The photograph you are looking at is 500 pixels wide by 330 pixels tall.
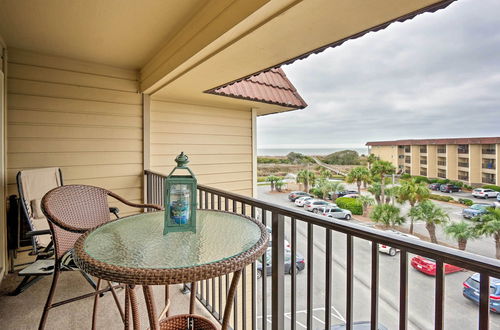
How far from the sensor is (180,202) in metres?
1.32

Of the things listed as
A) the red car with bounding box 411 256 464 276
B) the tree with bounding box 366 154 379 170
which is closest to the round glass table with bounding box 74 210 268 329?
the red car with bounding box 411 256 464 276

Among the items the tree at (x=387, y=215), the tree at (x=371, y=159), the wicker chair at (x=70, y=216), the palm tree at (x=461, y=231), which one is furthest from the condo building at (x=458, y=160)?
the wicker chair at (x=70, y=216)

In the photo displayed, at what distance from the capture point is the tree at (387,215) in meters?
5.92

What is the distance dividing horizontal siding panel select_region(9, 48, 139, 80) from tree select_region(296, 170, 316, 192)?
4.14m

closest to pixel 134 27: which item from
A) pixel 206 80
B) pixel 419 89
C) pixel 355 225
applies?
pixel 206 80

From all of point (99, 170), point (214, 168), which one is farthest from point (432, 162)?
point (99, 170)

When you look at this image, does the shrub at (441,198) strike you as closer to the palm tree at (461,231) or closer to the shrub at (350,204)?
the palm tree at (461,231)

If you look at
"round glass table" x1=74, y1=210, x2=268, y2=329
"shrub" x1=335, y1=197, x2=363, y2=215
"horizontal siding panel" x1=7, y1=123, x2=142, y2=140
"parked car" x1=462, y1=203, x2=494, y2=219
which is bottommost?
"shrub" x1=335, y1=197, x2=363, y2=215

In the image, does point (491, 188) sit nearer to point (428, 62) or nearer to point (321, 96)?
point (428, 62)

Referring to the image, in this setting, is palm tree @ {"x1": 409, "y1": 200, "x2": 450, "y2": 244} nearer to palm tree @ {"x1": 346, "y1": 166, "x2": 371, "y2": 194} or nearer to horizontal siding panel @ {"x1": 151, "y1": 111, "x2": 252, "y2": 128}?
palm tree @ {"x1": 346, "y1": 166, "x2": 371, "y2": 194}

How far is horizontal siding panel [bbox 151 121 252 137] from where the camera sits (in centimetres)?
391

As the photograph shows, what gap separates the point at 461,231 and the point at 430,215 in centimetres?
133

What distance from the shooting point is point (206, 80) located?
298 cm

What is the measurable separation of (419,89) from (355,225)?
11552mm
